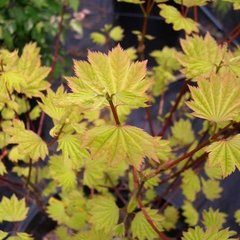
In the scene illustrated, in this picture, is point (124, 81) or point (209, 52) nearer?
point (124, 81)

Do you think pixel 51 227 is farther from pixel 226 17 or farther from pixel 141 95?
pixel 226 17

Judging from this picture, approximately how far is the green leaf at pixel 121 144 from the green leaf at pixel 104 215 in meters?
0.27

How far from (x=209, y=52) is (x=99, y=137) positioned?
373mm

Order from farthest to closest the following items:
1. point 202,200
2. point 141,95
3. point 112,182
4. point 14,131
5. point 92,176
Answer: point 202,200 < point 112,182 < point 92,176 < point 14,131 < point 141,95

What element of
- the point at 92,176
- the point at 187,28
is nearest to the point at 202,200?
the point at 92,176

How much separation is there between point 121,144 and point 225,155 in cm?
16

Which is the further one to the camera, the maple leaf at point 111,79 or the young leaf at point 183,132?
the young leaf at point 183,132

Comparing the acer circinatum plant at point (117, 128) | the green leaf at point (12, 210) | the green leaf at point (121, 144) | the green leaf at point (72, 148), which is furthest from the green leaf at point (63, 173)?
the green leaf at point (121, 144)

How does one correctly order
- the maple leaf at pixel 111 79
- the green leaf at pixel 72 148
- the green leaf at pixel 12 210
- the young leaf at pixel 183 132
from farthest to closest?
the young leaf at pixel 183 132 < the green leaf at pixel 12 210 < the green leaf at pixel 72 148 < the maple leaf at pixel 111 79

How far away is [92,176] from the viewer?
88cm

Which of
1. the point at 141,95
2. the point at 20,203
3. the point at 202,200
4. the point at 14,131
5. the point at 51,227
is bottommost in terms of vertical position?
the point at 51,227

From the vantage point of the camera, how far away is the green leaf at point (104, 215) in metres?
0.72

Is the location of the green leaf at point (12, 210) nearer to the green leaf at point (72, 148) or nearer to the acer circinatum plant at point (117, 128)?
the acer circinatum plant at point (117, 128)

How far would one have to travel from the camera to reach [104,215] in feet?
2.42
